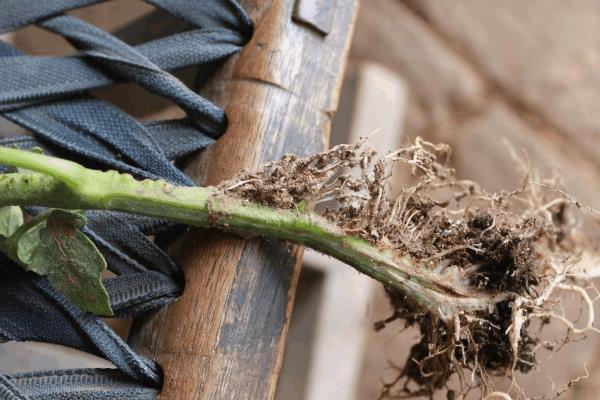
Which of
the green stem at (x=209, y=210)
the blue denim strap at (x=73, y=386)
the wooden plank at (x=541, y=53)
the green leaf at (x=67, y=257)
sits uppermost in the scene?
the wooden plank at (x=541, y=53)

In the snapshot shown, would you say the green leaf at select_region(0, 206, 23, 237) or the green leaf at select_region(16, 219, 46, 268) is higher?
the green leaf at select_region(0, 206, 23, 237)

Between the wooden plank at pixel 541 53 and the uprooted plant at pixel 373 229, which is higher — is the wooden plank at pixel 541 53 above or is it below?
above

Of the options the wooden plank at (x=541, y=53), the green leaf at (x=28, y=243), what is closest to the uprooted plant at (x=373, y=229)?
the green leaf at (x=28, y=243)

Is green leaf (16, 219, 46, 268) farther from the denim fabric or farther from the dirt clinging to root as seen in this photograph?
the dirt clinging to root

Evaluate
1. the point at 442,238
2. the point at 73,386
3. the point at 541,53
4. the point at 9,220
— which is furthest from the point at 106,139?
the point at 541,53

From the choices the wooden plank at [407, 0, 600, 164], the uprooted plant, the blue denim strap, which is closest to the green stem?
the uprooted plant

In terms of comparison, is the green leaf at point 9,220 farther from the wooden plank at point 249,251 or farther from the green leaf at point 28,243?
the wooden plank at point 249,251

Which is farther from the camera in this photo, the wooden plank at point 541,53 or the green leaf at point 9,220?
the wooden plank at point 541,53

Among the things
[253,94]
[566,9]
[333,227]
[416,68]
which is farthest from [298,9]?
[566,9]
